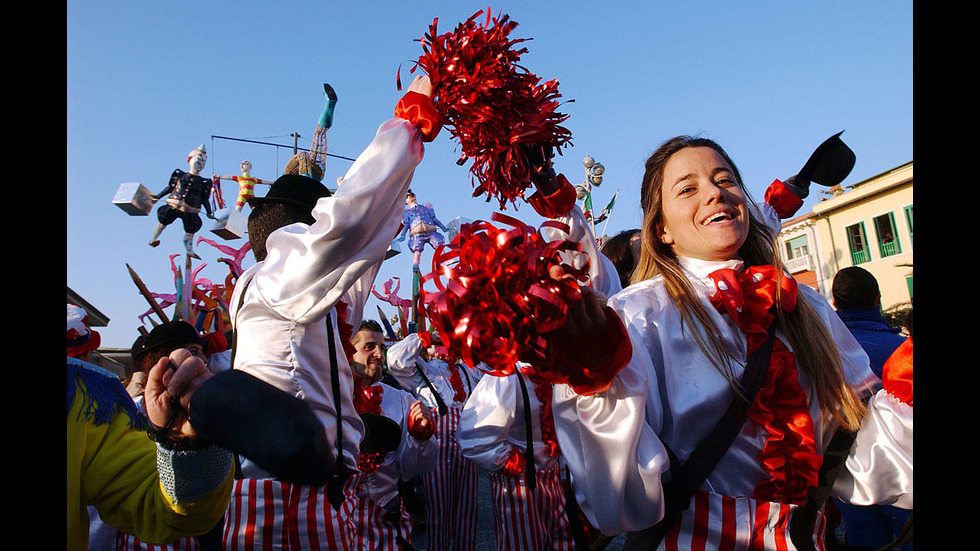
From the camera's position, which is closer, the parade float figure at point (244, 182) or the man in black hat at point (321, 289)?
the man in black hat at point (321, 289)

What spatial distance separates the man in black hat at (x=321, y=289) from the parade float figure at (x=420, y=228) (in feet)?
15.3

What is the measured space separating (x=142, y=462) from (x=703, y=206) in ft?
6.41

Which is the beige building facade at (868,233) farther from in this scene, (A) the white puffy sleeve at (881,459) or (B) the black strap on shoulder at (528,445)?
(A) the white puffy sleeve at (881,459)

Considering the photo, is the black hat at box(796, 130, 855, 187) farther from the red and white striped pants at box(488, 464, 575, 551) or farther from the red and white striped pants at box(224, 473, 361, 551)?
the red and white striped pants at box(224, 473, 361, 551)

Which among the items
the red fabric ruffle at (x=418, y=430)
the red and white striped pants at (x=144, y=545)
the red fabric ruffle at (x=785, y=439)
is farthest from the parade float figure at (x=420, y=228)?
the red fabric ruffle at (x=785, y=439)

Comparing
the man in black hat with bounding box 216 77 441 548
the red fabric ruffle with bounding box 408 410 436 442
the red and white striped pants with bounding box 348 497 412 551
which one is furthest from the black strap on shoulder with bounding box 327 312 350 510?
the red fabric ruffle with bounding box 408 410 436 442

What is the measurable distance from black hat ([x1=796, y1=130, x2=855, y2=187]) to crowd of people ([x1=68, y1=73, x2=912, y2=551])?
4.71 ft

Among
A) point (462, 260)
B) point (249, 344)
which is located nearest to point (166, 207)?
point (249, 344)

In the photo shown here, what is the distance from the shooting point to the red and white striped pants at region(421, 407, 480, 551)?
17.2 ft

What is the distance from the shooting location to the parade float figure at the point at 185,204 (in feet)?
18.9
